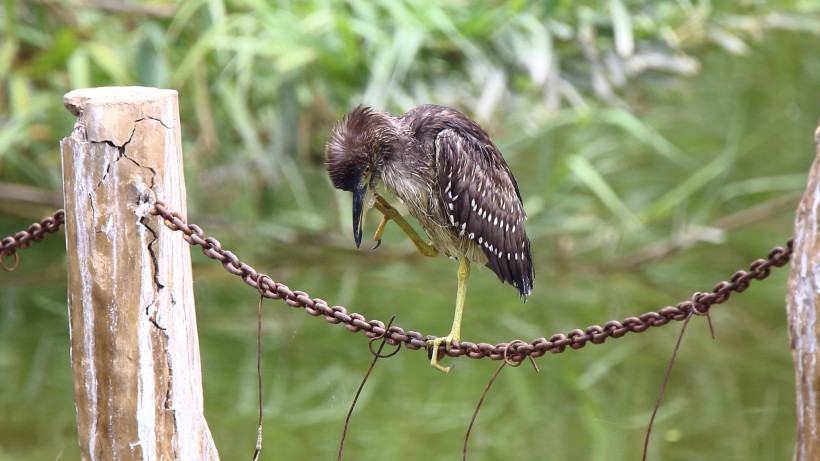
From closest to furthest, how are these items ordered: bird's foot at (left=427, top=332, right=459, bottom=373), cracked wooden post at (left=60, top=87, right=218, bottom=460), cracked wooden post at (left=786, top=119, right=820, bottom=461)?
cracked wooden post at (left=786, top=119, right=820, bottom=461), cracked wooden post at (left=60, top=87, right=218, bottom=460), bird's foot at (left=427, top=332, right=459, bottom=373)

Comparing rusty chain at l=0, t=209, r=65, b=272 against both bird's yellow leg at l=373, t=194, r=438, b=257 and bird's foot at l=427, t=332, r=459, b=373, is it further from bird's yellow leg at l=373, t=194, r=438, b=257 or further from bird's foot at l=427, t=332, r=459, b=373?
bird's foot at l=427, t=332, r=459, b=373

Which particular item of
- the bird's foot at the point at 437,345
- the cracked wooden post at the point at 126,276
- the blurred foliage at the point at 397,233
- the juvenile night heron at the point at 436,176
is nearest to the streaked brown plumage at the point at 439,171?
the juvenile night heron at the point at 436,176

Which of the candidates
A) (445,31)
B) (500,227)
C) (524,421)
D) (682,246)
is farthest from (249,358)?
(500,227)

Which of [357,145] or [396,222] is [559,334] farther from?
[357,145]

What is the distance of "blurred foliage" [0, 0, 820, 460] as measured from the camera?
5.44 metres

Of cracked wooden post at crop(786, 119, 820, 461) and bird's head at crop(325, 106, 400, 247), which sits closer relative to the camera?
cracked wooden post at crop(786, 119, 820, 461)

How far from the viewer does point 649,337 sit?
654 cm

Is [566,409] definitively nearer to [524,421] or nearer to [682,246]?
[524,421]

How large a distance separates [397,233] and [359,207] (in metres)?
4.32

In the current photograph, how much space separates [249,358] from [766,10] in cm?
395

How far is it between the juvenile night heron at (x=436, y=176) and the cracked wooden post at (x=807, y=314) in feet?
3.03

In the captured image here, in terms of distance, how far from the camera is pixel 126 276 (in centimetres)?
237

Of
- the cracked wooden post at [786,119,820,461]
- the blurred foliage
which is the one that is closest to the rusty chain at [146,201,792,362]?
the cracked wooden post at [786,119,820,461]

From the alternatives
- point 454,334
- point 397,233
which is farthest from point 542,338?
point 397,233
